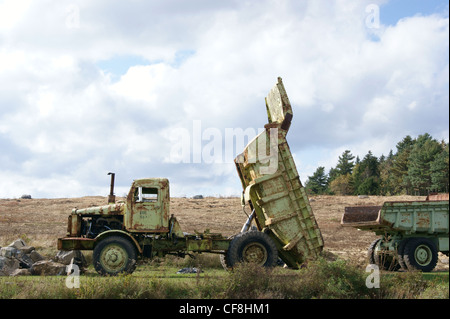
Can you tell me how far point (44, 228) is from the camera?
27.7 meters

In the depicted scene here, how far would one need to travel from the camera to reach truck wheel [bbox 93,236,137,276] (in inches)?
546

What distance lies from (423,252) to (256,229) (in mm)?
5179

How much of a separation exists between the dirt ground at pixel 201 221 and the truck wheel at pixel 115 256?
5885 mm

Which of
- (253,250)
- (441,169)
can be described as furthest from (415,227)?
(441,169)

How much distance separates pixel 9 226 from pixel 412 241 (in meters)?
21.8

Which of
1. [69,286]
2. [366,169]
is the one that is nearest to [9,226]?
[69,286]

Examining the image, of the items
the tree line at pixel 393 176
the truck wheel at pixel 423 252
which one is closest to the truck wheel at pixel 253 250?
the truck wheel at pixel 423 252

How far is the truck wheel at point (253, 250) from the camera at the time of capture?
14.1 meters

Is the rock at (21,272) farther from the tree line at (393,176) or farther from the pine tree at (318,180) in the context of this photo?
the pine tree at (318,180)

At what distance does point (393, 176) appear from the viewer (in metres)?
75.6

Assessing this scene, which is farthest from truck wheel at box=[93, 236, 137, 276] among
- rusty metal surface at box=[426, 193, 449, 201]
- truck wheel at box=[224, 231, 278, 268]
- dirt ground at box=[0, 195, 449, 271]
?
rusty metal surface at box=[426, 193, 449, 201]

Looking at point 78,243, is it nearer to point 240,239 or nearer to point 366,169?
point 240,239

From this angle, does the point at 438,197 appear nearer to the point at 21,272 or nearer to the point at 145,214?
the point at 145,214

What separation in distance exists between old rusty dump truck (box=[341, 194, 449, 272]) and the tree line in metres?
33.7
